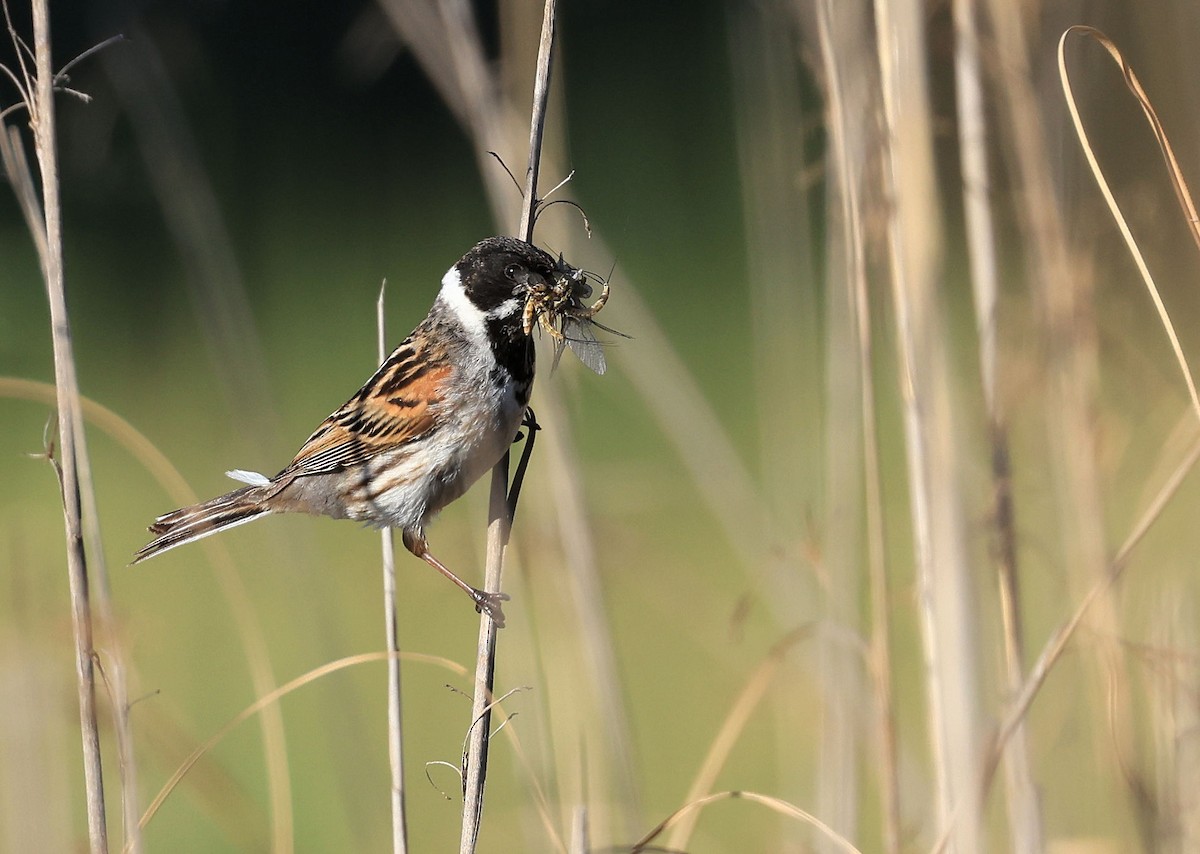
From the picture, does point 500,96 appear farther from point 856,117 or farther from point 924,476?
point 924,476

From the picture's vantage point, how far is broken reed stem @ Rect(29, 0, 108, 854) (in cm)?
158

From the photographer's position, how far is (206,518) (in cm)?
240

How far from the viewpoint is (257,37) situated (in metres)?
8.04

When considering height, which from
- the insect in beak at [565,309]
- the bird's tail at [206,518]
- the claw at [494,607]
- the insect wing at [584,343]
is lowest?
the claw at [494,607]

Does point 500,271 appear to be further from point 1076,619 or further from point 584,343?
point 1076,619

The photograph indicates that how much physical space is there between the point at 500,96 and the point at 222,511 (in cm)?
96

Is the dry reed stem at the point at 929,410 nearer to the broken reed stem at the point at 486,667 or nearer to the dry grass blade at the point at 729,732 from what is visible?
the dry grass blade at the point at 729,732

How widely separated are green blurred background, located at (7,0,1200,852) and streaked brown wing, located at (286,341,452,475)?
0.11 metres

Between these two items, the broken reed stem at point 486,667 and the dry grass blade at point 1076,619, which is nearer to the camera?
the dry grass blade at point 1076,619

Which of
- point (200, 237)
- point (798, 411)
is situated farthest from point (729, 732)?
point (200, 237)

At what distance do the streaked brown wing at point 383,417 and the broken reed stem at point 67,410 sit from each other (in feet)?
2.73

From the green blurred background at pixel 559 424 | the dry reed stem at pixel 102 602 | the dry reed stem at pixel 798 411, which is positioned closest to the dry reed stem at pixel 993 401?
the green blurred background at pixel 559 424

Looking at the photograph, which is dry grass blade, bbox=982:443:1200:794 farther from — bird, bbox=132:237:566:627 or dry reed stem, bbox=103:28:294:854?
dry reed stem, bbox=103:28:294:854

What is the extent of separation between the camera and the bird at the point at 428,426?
225cm
